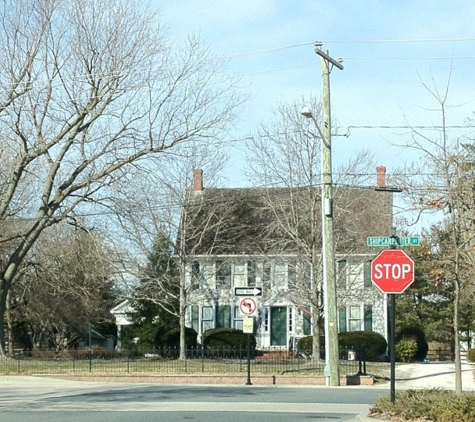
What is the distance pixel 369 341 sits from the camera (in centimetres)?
4034

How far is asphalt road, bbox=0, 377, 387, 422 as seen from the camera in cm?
1692

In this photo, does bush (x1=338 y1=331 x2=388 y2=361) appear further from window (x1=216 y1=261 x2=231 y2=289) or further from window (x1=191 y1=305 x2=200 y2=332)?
window (x1=191 y1=305 x2=200 y2=332)

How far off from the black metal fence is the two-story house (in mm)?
3048

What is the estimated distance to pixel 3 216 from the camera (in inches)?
1300

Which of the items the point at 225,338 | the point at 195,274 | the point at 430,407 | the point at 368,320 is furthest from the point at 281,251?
the point at 430,407

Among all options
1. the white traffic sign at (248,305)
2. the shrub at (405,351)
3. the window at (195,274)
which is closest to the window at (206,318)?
the window at (195,274)

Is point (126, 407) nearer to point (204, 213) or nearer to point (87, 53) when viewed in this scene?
point (87, 53)

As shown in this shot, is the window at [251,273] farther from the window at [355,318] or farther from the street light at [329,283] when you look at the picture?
the street light at [329,283]

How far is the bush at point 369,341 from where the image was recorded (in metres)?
40.0

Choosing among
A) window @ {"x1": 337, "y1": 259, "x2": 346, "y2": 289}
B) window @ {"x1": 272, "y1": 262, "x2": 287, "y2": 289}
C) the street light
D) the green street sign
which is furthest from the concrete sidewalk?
the green street sign

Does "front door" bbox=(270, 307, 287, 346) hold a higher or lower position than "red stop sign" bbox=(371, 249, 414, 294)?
lower

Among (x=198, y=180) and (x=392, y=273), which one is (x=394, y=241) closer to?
Result: (x=392, y=273)

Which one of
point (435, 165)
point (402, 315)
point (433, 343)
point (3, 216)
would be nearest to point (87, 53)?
point (3, 216)

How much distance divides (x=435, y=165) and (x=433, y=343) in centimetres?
3368
